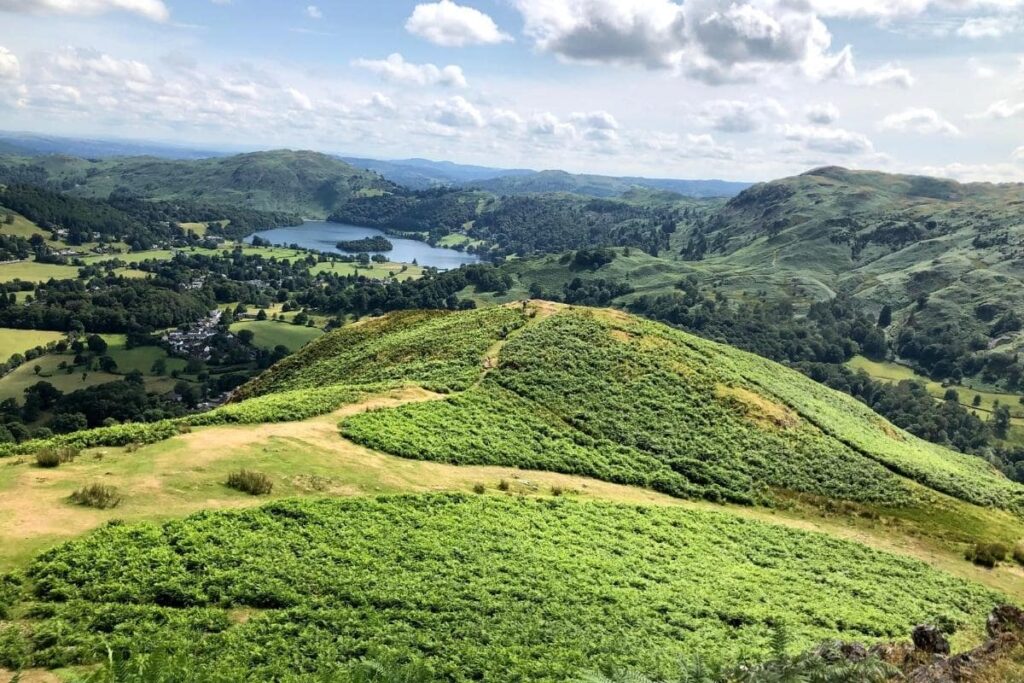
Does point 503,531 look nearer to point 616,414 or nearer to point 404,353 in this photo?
point 616,414

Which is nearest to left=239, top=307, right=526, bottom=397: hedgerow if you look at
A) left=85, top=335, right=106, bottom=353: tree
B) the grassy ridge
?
the grassy ridge

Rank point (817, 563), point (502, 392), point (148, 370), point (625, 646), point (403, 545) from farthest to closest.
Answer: point (148, 370), point (502, 392), point (817, 563), point (403, 545), point (625, 646)

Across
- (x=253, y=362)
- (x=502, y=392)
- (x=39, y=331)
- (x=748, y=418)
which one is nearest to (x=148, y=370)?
(x=253, y=362)

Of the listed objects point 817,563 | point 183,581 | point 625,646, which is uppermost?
point 183,581

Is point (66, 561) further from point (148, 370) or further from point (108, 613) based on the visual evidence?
point (148, 370)

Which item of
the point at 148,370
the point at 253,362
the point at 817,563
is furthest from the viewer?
the point at 253,362
